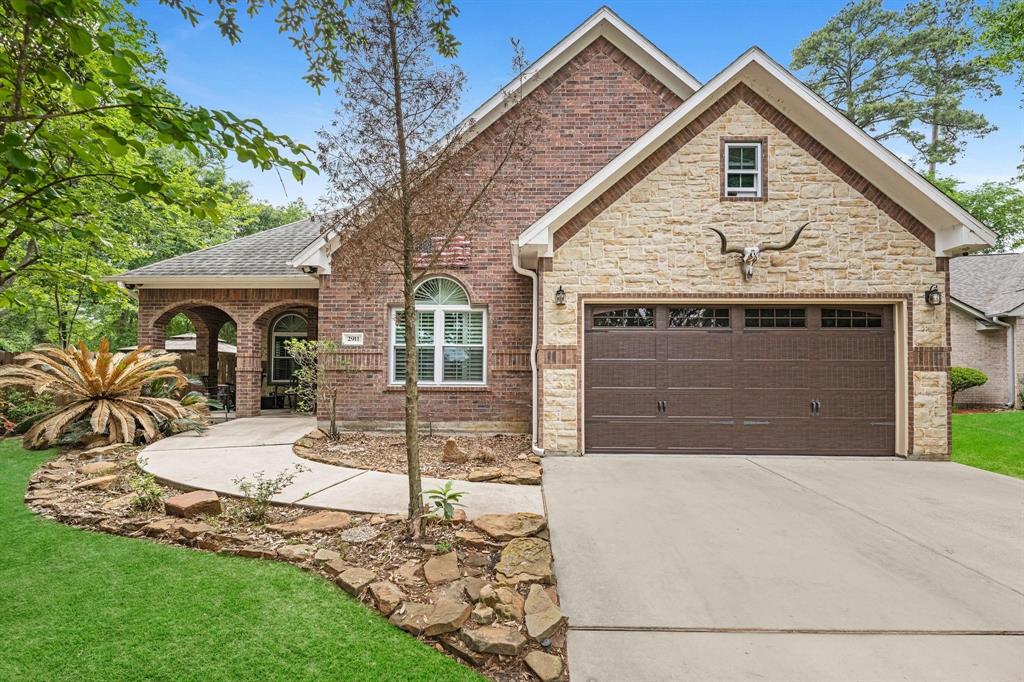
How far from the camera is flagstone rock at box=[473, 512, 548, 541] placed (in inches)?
159

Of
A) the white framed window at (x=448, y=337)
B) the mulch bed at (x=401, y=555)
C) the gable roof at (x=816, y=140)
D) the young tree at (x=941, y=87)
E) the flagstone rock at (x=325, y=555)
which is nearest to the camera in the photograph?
the mulch bed at (x=401, y=555)

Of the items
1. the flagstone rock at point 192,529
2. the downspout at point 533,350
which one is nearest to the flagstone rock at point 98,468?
the flagstone rock at point 192,529

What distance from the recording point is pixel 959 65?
73.5 ft

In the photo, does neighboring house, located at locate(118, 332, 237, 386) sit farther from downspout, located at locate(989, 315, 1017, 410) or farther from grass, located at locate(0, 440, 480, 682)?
downspout, located at locate(989, 315, 1017, 410)

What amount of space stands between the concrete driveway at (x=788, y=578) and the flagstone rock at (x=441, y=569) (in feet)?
2.67

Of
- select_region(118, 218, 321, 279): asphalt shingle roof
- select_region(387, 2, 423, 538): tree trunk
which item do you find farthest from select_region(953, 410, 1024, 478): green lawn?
select_region(118, 218, 321, 279): asphalt shingle roof

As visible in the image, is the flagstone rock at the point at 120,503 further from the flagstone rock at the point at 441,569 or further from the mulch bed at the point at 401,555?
the flagstone rock at the point at 441,569

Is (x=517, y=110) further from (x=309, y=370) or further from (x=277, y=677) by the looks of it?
(x=309, y=370)

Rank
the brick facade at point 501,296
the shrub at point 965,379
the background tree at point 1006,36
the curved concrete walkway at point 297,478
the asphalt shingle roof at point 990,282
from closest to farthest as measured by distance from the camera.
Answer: the curved concrete walkway at point 297,478
the brick facade at point 501,296
the background tree at point 1006,36
the shrub at point 965,379
the asphalt shingle roof at point 990,282

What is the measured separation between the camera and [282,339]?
41.9 feet

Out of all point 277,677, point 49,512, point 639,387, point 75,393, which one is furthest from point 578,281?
point 75,393

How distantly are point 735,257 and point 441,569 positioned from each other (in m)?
6.81

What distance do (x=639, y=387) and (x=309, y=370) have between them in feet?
19.1

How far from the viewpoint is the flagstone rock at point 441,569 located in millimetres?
3311
